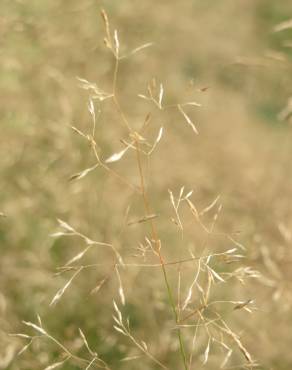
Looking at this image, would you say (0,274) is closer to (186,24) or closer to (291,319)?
(291,319)

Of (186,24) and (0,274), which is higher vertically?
(0,274)

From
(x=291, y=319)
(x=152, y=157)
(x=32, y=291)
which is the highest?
(x=32, y=291)

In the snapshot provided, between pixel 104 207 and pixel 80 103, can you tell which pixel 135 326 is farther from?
pixel 80 103

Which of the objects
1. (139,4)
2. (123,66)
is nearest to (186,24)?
(139,4)

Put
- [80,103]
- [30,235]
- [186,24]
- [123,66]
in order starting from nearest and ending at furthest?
[30,235], [80,103], [123,66], [186,24]

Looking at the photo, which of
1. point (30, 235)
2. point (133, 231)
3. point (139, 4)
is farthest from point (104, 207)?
point (139, 4)

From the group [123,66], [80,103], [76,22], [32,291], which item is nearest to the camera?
[32,291]

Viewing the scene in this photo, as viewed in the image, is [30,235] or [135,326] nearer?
[135,326]
